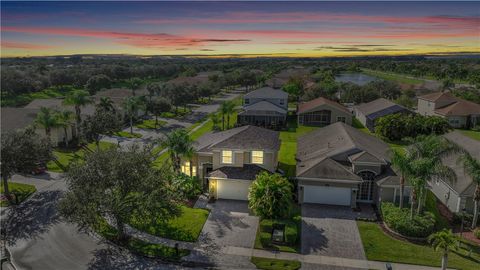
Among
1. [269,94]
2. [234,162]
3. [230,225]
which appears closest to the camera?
[230,225]

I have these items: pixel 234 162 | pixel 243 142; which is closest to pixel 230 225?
pixel 234 162

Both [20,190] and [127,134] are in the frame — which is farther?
[127,134]

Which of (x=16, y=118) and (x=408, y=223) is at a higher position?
(x=16, y=118)

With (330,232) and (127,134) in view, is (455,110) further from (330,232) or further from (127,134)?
(127,134)

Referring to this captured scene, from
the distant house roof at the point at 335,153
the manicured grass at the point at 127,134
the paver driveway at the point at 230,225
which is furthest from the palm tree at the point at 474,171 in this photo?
the manicured grass at the point at 127,134

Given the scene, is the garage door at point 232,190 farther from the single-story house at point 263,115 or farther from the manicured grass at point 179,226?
the single-story house at point 263,115

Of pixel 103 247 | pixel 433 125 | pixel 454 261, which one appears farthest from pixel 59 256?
pixel 433 125

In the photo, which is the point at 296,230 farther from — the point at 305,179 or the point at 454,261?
the point at 454,261
